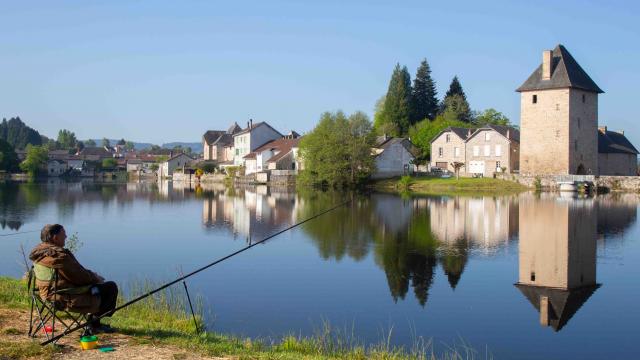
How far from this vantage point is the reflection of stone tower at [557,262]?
1248 centimetres

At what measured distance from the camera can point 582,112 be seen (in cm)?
5591

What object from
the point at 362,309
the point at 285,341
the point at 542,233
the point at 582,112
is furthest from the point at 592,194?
the point at 285,341

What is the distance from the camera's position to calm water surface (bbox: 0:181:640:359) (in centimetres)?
1055

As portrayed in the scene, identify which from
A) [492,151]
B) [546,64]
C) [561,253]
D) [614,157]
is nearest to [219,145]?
[492,151]

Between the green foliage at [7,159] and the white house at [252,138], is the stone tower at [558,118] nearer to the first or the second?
the white house at [252,138]

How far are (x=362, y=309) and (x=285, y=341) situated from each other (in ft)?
11.2

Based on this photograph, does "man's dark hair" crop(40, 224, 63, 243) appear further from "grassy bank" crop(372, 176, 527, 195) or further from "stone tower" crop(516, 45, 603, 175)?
"stone tower" crop(516, 45, 603, 175)

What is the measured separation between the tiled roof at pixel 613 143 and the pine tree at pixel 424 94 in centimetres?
2557

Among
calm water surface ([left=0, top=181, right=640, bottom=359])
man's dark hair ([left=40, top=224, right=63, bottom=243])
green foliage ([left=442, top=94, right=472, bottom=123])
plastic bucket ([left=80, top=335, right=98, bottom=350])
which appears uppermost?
green foliage ([left=442, top=94, right=472, bottom=123])

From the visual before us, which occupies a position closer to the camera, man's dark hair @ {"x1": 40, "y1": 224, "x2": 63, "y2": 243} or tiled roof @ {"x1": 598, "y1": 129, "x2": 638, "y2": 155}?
man's dark hair @ {"x1": 40, "y1": 224, "x2": 63, "y2": 243}

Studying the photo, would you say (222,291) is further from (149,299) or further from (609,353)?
(609,353)

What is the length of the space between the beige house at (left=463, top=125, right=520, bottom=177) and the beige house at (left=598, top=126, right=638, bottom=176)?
7.49 m

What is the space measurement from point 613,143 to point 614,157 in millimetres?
1705

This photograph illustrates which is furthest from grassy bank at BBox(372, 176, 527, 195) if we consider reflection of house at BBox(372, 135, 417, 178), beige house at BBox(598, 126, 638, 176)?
beige house at BBox(598, 126, 638, 176)
